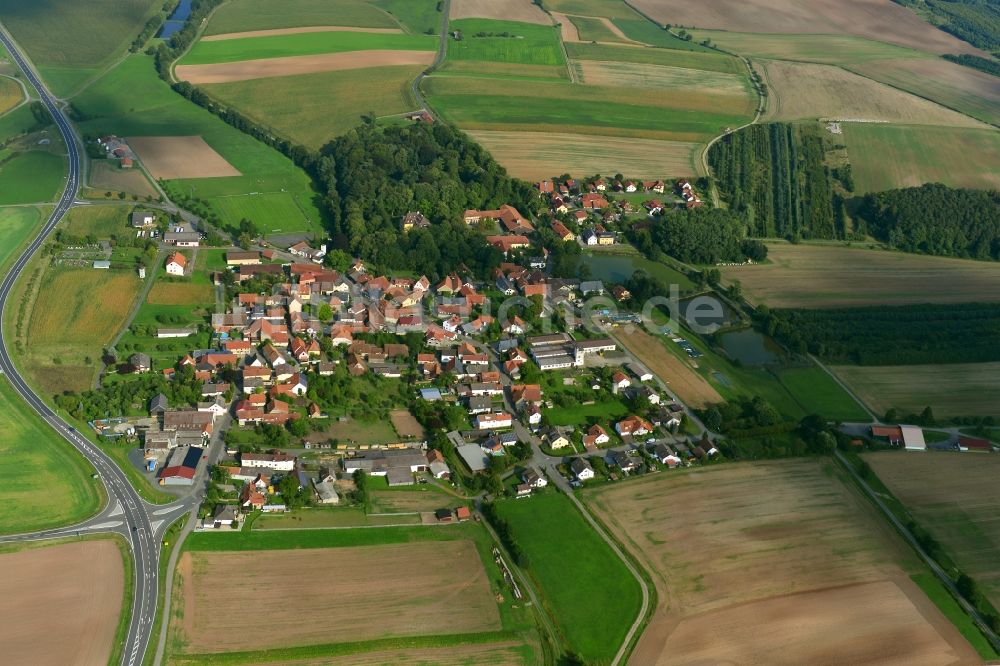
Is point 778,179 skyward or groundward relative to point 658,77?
groundward

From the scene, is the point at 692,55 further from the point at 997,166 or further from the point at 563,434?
the point at 563,434

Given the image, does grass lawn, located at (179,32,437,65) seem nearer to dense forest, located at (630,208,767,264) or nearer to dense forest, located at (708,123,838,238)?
dense forest, located at (708,123,838,238)

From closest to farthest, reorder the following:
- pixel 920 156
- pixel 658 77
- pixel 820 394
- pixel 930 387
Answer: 1. pixel 820 394
2. pixel 930 387
3. pixel 920 156
4. pixel 658 77

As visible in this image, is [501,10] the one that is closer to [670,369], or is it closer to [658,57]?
[658,57]

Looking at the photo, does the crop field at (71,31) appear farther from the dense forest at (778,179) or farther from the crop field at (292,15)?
the dense forest at (778,179)

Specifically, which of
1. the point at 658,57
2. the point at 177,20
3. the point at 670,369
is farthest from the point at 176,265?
the point at 177,20

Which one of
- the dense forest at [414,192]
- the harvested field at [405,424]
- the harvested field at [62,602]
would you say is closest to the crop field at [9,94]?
the dense forest at [414,192]
